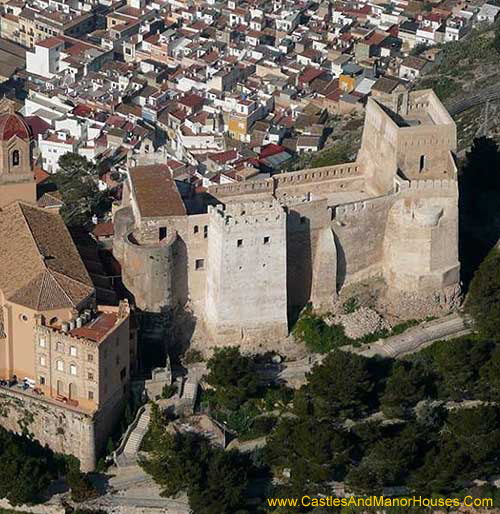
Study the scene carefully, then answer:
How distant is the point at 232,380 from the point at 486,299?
10429 mm

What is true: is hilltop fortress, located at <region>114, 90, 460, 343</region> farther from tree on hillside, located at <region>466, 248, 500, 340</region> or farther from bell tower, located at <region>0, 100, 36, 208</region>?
bell tower, located at <region>0, 100, 36, 208</region>

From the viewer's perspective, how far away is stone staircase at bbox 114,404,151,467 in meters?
49.1

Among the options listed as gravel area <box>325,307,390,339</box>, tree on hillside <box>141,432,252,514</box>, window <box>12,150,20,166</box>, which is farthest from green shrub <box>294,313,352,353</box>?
window <box>12,150,20,166</box>

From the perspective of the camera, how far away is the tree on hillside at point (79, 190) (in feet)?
218

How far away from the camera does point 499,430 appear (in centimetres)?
4941

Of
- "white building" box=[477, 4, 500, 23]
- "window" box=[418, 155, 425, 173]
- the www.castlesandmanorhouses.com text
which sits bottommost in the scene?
the www.castlesandmanorhouses.com text

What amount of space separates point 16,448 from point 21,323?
4.15m

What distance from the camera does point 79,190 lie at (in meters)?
68.1

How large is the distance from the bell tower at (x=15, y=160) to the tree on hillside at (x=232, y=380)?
32.5 ft

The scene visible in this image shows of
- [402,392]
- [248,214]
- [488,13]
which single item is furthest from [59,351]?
[488,13]

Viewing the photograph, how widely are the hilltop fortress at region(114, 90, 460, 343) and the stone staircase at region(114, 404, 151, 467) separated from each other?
401cm

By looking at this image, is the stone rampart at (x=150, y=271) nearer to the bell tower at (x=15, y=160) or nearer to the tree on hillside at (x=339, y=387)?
the bell tower at (x=15, y=160)

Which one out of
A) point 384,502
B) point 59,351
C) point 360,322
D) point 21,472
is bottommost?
point 384,502

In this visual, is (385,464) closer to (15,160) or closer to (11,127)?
(15,160)
